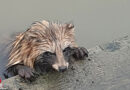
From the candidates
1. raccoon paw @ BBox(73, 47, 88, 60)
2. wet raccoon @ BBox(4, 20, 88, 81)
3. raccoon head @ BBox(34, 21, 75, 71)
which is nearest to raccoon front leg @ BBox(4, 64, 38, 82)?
wet raccoon @ BBox(4, 20, 88, 81)

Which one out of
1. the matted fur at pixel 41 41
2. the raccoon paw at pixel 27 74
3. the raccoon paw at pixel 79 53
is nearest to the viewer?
the raccoon paw at pixel 27 74

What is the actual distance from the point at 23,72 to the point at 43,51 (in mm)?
432

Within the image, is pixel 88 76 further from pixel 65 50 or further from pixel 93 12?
pixel 93 12

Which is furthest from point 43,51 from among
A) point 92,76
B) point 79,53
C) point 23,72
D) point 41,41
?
point 92,76

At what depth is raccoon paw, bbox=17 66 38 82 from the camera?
21.8 feet

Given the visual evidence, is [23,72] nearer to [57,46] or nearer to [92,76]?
[57,46]

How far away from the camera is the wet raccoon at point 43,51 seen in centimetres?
683

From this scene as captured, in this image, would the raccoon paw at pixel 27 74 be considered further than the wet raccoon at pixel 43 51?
No

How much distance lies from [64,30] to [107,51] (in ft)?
2.67

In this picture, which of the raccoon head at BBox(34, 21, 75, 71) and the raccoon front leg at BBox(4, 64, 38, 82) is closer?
the raccoon front leg at BBox(4, 64, 38, 82)

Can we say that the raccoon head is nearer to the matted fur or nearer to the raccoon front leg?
the matted fur

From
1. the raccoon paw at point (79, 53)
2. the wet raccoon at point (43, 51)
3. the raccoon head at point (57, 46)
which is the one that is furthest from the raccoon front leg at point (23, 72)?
the raccoon paw at point (79, 53)

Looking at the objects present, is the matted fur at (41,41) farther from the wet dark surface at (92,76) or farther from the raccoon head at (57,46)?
the wet dark surface at (92,76)

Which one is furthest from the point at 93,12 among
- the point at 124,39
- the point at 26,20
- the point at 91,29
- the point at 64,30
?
the point at 64,30
